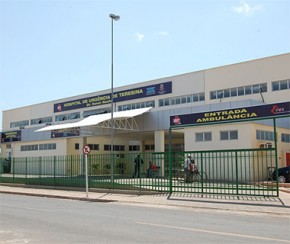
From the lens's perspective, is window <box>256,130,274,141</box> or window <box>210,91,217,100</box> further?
window <box>210,91,217,100</box>

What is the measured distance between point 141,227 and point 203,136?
19.3 metres

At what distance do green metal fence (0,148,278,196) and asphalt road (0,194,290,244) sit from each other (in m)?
4.04

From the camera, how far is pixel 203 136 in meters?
28.2

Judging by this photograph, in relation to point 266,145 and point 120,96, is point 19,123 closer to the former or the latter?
point 120,96

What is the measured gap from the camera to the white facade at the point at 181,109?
28.0m

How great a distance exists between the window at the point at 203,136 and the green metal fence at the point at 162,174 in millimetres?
6198

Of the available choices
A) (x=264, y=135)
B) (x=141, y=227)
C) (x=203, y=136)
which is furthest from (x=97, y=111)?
(x=141, y=227)

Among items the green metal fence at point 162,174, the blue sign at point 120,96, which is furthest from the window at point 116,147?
the green metal fence at point 162,174

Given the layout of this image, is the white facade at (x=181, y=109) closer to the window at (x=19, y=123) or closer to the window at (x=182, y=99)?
the window at (x=182, y=99)

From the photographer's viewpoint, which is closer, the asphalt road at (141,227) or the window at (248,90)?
the asphalt road at (141,227)

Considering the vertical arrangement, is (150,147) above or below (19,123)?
below

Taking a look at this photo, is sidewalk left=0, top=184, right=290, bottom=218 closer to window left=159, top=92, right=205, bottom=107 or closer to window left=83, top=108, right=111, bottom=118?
window left=159, top=92, right=205, bottom=107

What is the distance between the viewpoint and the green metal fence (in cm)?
1664

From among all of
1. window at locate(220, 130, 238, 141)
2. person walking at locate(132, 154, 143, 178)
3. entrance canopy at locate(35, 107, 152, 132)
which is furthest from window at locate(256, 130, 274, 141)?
entrance canopy at locate(35, 107, 152, 132)
